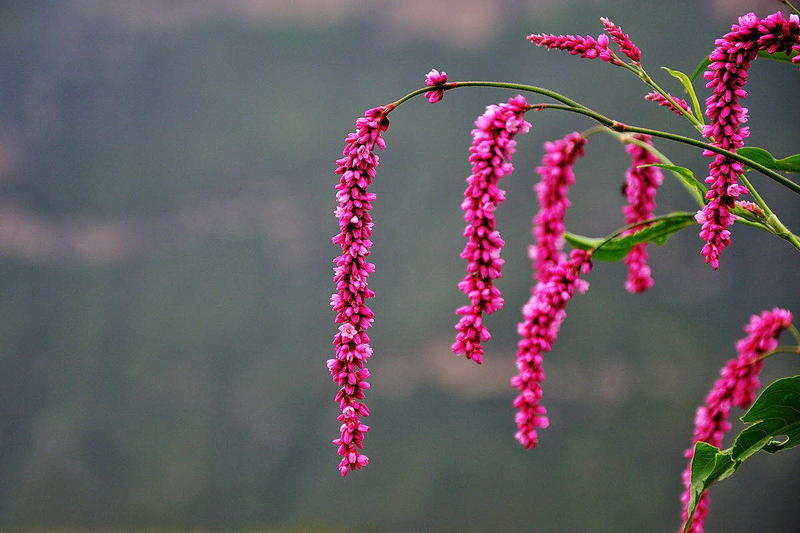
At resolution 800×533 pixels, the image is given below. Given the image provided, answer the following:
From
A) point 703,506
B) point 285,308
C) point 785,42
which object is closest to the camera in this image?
point 785,42

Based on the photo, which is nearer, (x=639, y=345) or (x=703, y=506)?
(x=703, y=506)

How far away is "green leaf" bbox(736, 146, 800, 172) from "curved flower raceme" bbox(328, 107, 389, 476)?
0.27 meters

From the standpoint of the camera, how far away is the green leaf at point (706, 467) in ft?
1.90

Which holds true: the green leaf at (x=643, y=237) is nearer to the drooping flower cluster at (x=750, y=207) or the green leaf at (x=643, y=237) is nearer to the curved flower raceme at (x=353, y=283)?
the drooping flower cluster at (x=750, y=207)

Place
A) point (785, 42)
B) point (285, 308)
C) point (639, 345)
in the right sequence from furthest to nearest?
point (285, 308) < point (639, 345) < point (785, 42)

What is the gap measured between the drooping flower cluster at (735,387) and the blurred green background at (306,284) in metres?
1.65

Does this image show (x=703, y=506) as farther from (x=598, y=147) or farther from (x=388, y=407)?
(x=598, y=147)

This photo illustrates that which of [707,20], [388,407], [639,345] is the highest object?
[707,20]

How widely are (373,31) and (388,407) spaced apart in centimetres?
131

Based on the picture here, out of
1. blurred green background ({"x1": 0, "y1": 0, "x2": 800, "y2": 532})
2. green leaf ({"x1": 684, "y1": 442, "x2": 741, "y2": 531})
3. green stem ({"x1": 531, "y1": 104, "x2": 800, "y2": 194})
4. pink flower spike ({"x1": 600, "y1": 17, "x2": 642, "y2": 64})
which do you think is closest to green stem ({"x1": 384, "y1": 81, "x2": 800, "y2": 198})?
green stem ({"x1": 531, "y1": 104, "x2": 800, "y2": 194})

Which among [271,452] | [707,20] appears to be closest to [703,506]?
[271,452]

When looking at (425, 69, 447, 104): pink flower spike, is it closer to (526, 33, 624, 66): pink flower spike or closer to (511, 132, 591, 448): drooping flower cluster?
(526, 33, 624, 66): pink flower spike

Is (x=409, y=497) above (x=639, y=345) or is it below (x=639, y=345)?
below

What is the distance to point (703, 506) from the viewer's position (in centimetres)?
74
